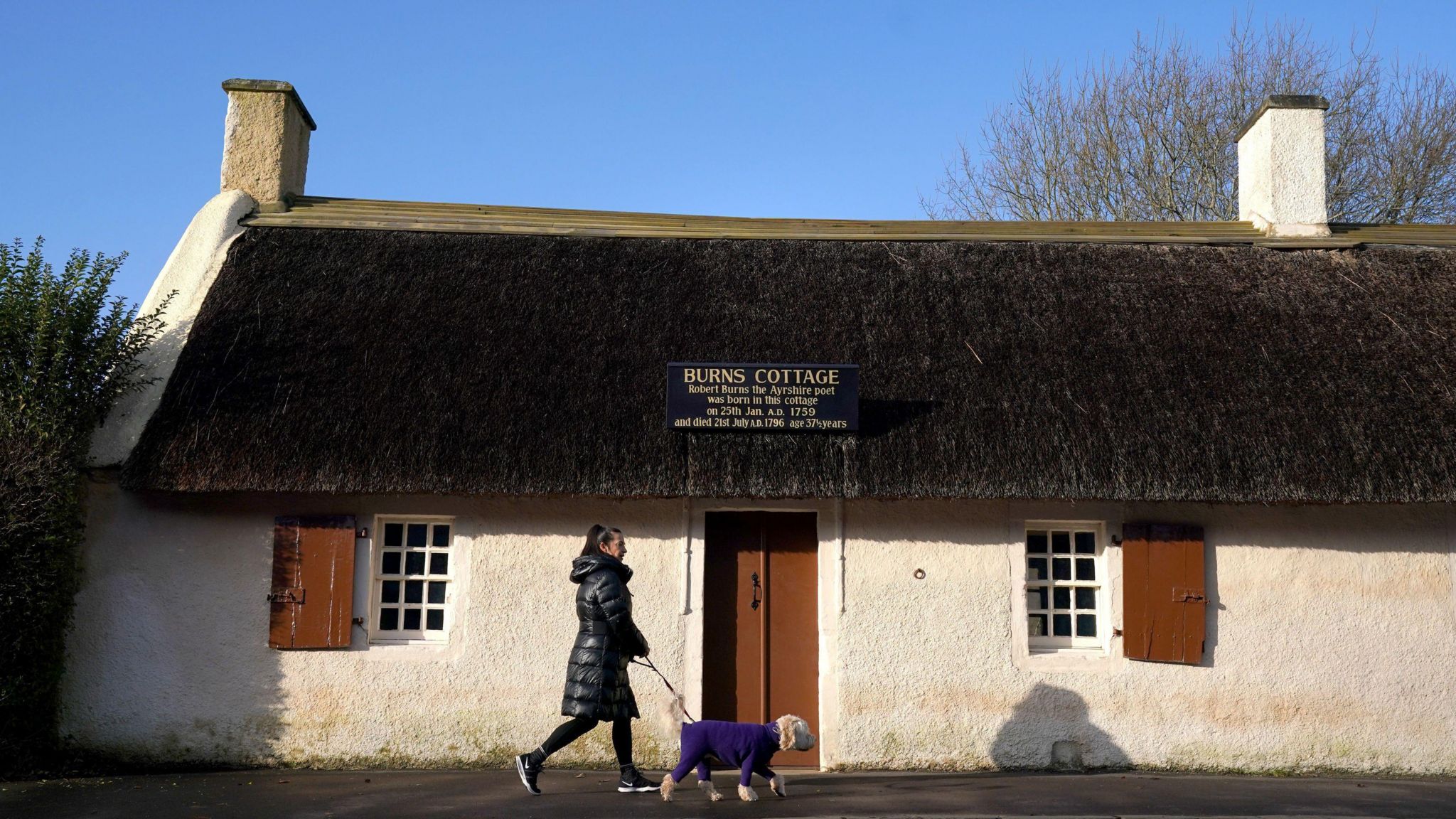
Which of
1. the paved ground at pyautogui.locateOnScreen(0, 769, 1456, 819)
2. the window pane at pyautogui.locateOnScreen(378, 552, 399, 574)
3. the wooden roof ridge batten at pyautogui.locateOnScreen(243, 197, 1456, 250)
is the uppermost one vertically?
the wooden roof ridge batten at pyautogui.locateOnScreen(243, 197, 1456, 250)

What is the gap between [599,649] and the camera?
636 centimetres

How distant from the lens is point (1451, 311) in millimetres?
9070

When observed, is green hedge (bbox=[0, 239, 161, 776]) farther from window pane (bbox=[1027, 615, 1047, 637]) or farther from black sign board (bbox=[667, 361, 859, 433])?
window pane (bbox=[1027, 615, 1047, 637])

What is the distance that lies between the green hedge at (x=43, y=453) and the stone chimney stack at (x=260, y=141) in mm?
2262

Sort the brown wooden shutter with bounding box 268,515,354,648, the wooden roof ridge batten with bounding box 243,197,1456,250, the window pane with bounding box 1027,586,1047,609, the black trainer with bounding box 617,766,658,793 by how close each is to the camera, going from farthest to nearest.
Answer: the wooden roof ridge batten with bounding box 243,197,1456,250 < the window pane with bounding box 1027,586,1047,609 < the brown wooden shutter with bounding box 268,515,354,648 < the black trainer with bounding box 617,766,658,793

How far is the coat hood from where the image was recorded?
642 cm

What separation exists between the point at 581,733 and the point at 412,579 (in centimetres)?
230

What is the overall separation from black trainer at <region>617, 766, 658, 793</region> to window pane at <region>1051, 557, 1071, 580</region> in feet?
11.6

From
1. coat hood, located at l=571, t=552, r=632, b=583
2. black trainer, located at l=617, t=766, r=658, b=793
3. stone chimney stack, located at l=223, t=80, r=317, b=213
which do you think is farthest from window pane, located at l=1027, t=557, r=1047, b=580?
stone chimney stack, located at l=223, t=80, r=317, b=213

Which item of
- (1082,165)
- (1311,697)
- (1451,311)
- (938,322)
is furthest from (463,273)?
(1082,165)

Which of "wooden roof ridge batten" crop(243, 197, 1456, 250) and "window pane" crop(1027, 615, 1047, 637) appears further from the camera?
"wooden roof ridge batten" crop(243, 197, 1456, 250)

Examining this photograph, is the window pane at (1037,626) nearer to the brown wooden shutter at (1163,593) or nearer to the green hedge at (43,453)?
the brown wooden shutter at (1163,593)

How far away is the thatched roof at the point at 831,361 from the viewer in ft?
25.1

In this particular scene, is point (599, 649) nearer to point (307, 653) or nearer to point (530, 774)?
point (530, 774)
